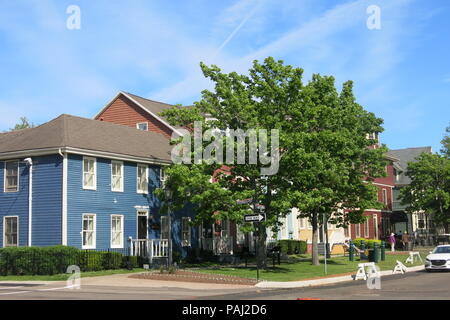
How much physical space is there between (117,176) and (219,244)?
32.7ft

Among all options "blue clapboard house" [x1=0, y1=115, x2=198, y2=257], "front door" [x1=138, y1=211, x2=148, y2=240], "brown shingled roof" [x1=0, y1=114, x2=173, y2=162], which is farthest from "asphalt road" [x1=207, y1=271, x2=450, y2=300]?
"brown shingled roof" [x1=0, y1=114, x2=173, y2=162]

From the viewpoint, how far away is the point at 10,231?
1294 inches

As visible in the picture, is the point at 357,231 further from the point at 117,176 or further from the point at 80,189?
the point at 80,189

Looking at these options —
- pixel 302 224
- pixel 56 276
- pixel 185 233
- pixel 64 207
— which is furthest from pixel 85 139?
pixel 302 224

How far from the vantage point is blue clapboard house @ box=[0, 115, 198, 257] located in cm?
3139

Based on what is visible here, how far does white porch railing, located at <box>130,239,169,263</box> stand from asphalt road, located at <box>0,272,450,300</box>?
938cm

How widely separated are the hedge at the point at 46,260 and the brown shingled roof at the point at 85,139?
5411 mm

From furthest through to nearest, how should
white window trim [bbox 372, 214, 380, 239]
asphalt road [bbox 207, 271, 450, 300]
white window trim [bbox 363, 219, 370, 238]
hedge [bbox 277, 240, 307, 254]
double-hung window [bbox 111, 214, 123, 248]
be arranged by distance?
white window trim [bbox 372, 214, 380, 239], white window trim [bbox 363, 219, 370, 238], hedge [bbox 277, 240, 307, 254], double-hung window [bbox 111, 214, 123, 248], asphalt road [bbox 207, 271, 450, 300]

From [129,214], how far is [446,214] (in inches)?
1536

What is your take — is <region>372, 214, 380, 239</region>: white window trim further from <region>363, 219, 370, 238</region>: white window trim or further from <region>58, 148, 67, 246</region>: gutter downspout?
<region>58, 148, 67, 246</region>: gutter downspout
